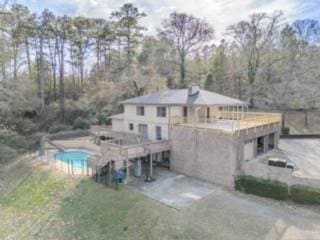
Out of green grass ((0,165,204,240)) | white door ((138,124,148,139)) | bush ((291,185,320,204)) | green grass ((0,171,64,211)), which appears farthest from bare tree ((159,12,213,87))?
bush ((291,185,320,204))

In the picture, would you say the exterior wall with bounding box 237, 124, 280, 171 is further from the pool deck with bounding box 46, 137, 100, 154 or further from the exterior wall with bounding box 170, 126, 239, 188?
the pool deck with bounding box 46, 137, 100, 154

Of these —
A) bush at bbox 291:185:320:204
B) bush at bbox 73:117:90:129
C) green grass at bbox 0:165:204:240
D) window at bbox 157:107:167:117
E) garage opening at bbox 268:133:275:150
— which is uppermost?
window at bbox 157:107:167:117

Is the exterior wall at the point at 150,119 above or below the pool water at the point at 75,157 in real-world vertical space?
above

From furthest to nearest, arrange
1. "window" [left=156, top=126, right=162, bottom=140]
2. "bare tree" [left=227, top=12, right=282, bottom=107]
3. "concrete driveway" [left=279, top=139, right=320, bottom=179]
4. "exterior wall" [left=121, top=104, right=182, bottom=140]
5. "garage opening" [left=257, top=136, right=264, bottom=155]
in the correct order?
1. "bare tree" [left=227, top=12, right=282, bottom=107]
2. "window" [left=156, top=126, right=162, bottom=140]
3. "garage opening" [left=257, top=136, right=264, bottom=155]
4. "exterior wall" [left=121, top=104, right=182, bottom=140]
5. "concrete driveway" [left=279, top=139, right=320, bottom=179]

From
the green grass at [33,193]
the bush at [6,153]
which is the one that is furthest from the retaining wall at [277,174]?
the bush at [6,153]

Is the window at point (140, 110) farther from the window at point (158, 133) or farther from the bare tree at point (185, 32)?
the bare tree at point (185, 32)

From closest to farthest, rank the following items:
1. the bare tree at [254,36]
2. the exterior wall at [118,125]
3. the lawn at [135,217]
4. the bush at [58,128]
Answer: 1. the lawn at [135,217]
2. the exterior wall at [118,125]
3. the bush at [58,128]
4. the bare tree at [254,36]
